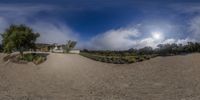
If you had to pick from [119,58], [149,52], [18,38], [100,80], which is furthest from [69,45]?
[100,80]

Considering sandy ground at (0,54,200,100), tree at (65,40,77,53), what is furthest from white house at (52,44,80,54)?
sandy ground at (0,54,200,100)

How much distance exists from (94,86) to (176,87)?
15.3 ft

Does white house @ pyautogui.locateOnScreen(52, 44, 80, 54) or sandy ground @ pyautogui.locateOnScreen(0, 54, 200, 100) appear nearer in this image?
sandy ground @ pyautogui.locateOnScreen(0, 54, 200, 100)

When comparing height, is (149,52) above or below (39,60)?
above

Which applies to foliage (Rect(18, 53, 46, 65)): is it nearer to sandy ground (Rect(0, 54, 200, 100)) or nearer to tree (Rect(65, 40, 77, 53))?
sandy ground (Rect(0, 54, 200, 100))

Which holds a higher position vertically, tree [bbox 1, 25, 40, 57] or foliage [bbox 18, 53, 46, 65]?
tree [bbox 1, 25, 40, 57]

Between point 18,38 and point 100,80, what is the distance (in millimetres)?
8575

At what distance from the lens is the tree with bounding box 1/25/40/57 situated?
84.4ft

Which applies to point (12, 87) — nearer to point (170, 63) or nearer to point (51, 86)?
point (51, 86)

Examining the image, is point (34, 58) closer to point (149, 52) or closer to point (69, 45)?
point (69, 45)

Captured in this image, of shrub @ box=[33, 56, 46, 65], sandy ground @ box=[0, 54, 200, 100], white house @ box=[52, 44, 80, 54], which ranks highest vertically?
white house @ box=[52, 44, 80, 54]

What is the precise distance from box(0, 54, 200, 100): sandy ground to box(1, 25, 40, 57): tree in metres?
Result: 1.47

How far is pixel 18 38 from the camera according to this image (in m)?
25.7

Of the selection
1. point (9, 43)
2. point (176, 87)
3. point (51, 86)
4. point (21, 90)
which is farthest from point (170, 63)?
point (9, 43)
